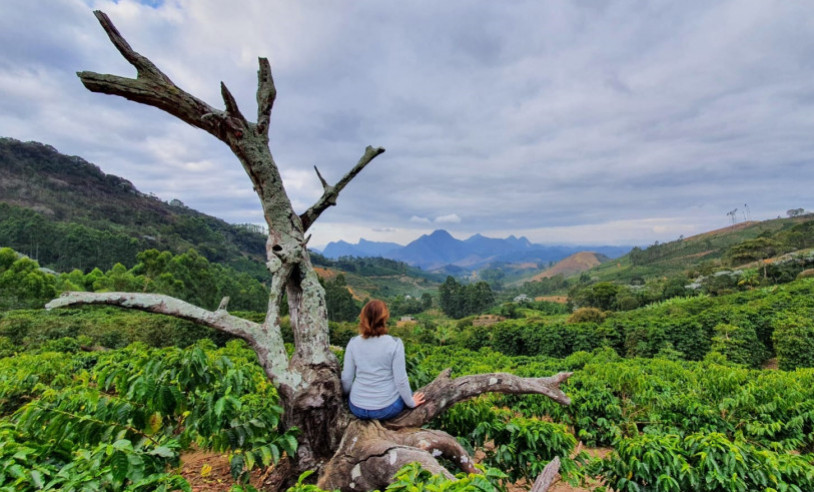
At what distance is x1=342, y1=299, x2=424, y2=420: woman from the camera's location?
9.88 feet

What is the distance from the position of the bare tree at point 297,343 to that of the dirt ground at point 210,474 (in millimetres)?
628

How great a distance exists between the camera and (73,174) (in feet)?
329

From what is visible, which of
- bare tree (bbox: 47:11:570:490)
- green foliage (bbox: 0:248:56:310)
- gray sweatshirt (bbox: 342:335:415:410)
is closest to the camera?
bare tree (bbox: 47:11:570:490)

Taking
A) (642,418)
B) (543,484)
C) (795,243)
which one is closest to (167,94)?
(543,484)

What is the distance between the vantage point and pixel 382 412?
311 centimetres

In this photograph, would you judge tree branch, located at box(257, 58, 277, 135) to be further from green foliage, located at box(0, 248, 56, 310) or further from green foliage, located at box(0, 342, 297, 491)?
green foliage, located at box(0, 248, 56, 310)

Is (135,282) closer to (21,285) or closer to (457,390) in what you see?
(21,285)

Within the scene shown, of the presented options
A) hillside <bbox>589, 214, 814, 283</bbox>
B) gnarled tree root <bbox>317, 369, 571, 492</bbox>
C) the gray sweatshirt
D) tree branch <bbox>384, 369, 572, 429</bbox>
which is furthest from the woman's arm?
hillside <bbox>589, 214, 814, 283</bbox>

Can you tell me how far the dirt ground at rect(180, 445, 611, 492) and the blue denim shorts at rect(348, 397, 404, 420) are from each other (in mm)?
1343

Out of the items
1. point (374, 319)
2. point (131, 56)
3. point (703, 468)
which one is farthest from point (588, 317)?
point (131, 56)

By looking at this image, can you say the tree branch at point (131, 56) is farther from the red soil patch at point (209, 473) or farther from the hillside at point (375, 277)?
the hillside at point (375, 277)

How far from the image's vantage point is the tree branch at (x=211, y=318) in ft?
9.36

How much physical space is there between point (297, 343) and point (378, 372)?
877mm

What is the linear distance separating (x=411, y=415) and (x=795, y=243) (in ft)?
257
